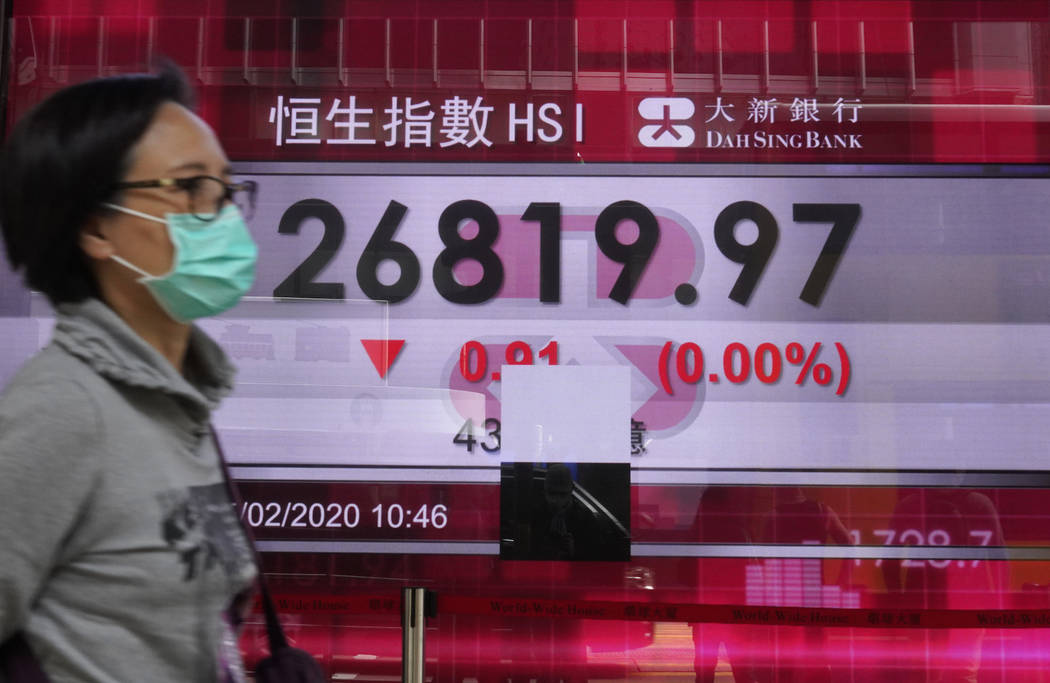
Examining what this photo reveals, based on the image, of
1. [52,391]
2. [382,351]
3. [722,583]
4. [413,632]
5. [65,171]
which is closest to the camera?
[52,391]

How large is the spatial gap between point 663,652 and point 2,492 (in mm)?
2821

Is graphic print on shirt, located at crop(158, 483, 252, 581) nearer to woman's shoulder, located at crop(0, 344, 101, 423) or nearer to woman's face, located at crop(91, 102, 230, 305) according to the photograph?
woman's shoulder, located at crop(0, 344, 101, 423)

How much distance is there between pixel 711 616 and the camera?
129 inches

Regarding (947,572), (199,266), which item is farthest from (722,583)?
(199,266)

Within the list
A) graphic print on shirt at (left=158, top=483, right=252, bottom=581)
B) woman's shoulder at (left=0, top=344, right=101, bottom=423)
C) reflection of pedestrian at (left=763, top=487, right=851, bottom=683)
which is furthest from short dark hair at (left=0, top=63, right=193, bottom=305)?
reflection of pedestrian at (left=763, top=487, right=851, bottom=683)

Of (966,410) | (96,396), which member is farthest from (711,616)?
(96,396)

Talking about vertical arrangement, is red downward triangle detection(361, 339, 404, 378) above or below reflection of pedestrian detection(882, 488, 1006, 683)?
above

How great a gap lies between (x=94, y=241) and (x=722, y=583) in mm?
2700

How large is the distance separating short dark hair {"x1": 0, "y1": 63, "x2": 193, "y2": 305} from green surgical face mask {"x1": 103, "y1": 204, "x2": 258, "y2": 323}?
1.7 inches

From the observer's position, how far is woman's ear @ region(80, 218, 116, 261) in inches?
46.9

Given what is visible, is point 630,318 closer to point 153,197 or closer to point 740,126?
point 740,126

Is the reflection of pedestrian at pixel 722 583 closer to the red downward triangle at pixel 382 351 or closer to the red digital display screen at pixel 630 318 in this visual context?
the red digital display screen at pixel 630 318

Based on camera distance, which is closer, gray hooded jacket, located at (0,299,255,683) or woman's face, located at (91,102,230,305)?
gray hooded jacket, located at (0,299,255,683)

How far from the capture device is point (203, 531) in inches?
44.0
